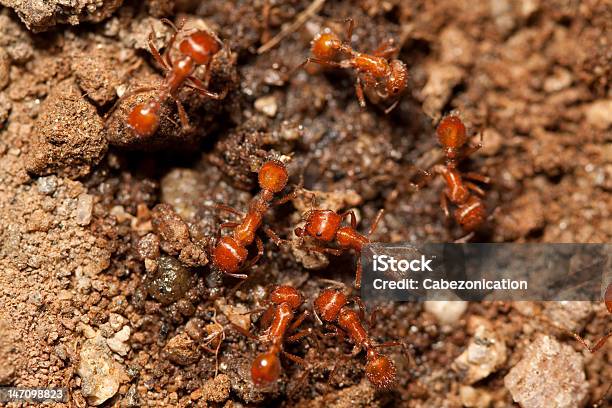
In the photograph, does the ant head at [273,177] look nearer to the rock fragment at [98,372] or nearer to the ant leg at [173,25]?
the ant leg at [173,25]

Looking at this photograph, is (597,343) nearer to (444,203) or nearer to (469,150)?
(444,203)

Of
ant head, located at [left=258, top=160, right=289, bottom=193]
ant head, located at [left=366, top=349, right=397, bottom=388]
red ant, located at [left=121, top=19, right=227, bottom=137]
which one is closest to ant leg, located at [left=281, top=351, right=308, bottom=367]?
ant head, located at [left=366, top=349, right=397, bottom=388]

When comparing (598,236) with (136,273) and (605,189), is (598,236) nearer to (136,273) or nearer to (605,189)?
(605,189)

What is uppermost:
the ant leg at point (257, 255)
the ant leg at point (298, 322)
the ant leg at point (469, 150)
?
the ant leg at point (469, 150)

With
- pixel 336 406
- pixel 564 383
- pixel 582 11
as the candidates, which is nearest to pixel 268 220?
pixel 336 406

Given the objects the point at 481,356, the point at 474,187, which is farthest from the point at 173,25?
the point at 481,356

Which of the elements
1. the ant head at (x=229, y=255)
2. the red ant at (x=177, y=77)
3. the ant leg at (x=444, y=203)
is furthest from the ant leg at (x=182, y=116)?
the ant leg at (x=444, y=203)
